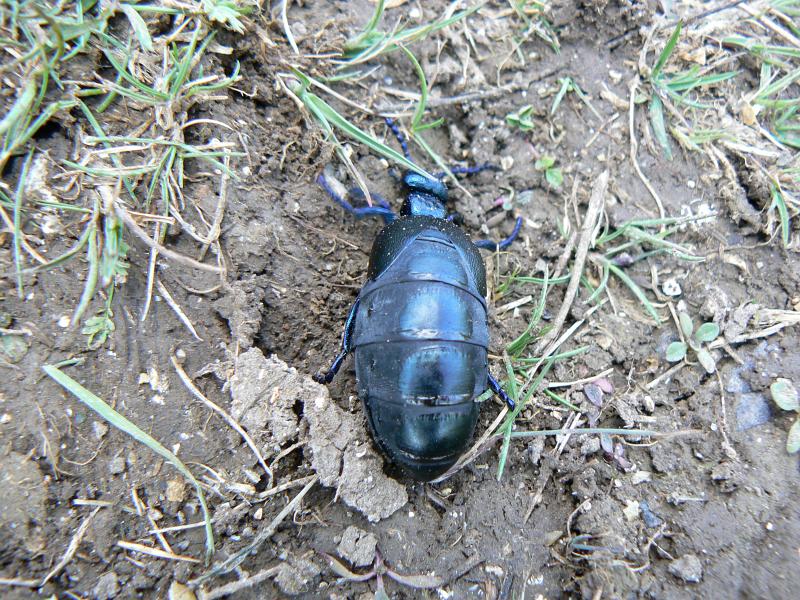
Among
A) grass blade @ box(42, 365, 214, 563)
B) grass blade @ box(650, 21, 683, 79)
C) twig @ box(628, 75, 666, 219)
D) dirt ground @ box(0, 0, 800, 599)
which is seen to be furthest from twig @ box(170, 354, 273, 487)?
grass blade @ box(650, 21, 683, 79)

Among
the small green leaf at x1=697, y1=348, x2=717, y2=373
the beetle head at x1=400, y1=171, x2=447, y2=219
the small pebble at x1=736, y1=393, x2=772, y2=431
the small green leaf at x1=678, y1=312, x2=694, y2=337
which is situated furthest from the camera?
the beetle head at x1=400, y1=171, x2=447, y2=219

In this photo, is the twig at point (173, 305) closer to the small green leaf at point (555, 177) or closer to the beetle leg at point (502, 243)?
the beetle leg at point (502, 243)

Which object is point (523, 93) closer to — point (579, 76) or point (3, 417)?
point (579, 76)

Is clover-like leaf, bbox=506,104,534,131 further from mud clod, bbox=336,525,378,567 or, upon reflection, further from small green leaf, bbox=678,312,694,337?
mud clod, bbox=336,525,378,567

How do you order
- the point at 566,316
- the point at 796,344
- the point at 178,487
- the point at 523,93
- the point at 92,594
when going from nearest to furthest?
the point at 92,594, the point at 178,487, the point at 796,344, the point at 566,316, the point at 523,93

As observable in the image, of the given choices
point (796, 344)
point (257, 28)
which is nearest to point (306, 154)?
point (257, 28)

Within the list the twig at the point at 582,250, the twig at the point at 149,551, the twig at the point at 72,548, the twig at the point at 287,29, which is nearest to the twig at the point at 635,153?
the twig at the point at 582,250
